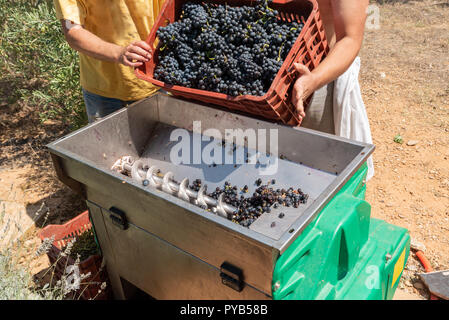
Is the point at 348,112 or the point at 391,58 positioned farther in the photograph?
the point at 391,58

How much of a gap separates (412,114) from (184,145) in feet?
11.3

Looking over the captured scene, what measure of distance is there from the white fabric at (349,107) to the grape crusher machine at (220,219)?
0.63 m

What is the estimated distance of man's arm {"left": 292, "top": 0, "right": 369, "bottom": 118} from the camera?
6.27ft

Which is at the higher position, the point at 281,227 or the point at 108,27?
the point at 108,27

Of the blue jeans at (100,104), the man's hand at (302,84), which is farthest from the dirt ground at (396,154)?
the man's hand at (302,84)

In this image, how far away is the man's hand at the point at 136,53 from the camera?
2127 millimetres

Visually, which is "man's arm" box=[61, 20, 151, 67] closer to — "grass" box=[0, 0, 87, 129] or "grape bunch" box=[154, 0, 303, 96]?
"grape bunch" box=[154, 0, 303, 96]

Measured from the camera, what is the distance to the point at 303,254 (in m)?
1.43

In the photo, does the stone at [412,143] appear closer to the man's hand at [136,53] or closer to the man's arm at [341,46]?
the man's arm at [341,46]

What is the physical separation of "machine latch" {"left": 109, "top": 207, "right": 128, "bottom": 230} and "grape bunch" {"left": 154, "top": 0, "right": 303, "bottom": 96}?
737 millimetres

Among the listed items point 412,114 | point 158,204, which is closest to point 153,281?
point 158,204
